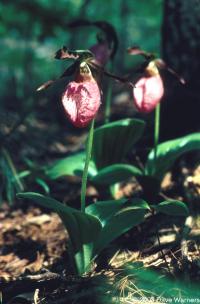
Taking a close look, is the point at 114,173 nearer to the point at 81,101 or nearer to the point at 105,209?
the point at 105,209

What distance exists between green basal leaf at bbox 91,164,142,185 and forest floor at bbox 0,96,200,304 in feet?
0.89

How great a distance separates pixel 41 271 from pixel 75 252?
0.18 m

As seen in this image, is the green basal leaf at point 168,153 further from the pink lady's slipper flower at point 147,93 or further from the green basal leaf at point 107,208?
the green basal leaf at point 107,208

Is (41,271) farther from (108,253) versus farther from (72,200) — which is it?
(72,200)

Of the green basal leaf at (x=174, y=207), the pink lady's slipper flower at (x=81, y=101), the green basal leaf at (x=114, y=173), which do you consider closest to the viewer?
the pink lady's slipper flower at (x=81, y=101)

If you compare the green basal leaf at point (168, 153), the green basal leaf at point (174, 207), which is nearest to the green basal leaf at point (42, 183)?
the green basal leaf at point (168, 153)

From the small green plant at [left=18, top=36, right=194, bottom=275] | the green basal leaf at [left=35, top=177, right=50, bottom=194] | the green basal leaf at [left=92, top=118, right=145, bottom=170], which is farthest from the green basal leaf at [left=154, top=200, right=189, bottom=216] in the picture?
the green basal leaf at [left=35, top=177, right=50, bottom=194]

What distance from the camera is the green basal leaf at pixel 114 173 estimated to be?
197 centimetres

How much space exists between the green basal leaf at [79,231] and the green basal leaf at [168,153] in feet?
2.23

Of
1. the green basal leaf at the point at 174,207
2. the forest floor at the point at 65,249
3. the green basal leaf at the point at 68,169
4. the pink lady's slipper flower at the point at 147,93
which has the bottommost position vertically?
the forest floor at the point at 65,249

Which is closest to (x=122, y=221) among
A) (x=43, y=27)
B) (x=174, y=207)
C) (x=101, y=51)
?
(x=174, y=207)

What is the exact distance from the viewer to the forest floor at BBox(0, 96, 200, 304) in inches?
58.7

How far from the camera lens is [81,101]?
1453mm

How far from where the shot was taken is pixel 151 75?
192cm
